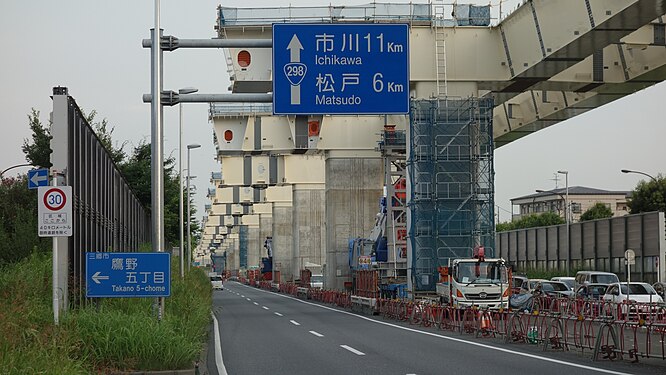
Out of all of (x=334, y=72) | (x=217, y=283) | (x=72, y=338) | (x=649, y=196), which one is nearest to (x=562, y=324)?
(x=334, y=72)

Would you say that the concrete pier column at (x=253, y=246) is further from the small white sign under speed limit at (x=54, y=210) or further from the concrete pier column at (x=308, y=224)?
the small white sign under speed limit at (x=54, y=210)

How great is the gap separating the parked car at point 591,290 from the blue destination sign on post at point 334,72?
2476 cm

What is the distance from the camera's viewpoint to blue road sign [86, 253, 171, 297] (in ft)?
61.7

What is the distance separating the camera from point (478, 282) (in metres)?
36.5

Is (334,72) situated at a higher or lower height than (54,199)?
higher

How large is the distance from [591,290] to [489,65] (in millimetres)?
14088

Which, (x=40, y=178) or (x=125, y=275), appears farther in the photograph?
(x=125, y=275)

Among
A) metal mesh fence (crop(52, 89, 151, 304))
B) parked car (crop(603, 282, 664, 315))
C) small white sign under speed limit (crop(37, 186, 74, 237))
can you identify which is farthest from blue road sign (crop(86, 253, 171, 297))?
parked car (crop(603, 282, 664, 315))

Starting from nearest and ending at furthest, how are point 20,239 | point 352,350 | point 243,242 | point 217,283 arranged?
point 352,350 → point 20,239 → point 217,283 → point 243,242

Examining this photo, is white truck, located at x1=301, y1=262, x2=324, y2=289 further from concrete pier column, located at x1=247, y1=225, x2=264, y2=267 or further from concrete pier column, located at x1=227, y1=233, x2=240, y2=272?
concrete pier column, located at x1=227, y1=233, x2=240, y2=272

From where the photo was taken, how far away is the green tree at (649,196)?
81.6m

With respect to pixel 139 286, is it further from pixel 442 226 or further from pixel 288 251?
pixel 288 251

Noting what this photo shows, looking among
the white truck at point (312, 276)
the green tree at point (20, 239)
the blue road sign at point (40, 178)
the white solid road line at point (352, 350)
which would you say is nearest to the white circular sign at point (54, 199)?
the blue road sign at point (40, 178)

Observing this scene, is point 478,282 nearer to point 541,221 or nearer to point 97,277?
point 97,277
